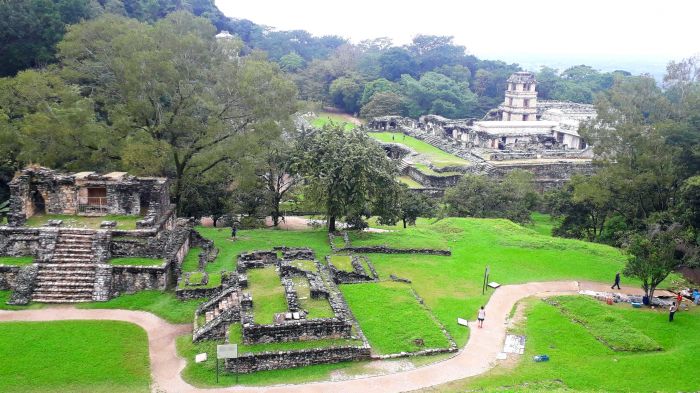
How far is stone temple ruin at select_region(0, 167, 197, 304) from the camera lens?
21.8 m

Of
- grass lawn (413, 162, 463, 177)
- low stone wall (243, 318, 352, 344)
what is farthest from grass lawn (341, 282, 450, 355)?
grass lawn (413, 162, 463, 177)

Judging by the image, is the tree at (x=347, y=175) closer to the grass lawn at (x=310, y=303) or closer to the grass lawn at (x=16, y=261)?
the grass lawn at (x=310, y=303)

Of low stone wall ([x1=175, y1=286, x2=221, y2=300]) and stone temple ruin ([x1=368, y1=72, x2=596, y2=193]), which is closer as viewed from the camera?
low stone wall ([x1=175, y1=286, x2=221, y2=300])

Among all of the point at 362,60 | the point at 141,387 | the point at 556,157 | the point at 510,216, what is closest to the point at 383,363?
the point at 141,387

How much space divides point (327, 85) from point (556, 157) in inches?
1934

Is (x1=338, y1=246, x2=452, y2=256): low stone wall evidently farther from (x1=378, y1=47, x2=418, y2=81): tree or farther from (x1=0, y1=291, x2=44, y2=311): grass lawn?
(x1=378, y1=47, x2=418, y2=81): tree

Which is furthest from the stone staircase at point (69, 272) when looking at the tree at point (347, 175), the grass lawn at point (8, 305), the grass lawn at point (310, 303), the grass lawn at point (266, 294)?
the tree at point (347, 175)

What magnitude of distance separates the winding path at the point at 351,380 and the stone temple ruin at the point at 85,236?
1290 mm

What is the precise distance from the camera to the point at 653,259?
2164 cm

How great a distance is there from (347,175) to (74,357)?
15.6 metres

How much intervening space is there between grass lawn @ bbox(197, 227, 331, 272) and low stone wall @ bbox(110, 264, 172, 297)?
272 cm

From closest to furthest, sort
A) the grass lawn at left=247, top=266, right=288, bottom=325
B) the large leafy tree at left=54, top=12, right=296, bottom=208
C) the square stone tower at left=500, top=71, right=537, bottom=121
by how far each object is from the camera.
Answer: the grass lawn at left=247, top=266, right=288, bottom=325 < the large leafy tree at left=54, top=12, right=296, bottom=208 < the square stone tower at left=500, top=71, right=537, bottom=121

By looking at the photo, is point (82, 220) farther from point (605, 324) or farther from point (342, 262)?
point (605, 324)

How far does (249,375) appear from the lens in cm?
1655
